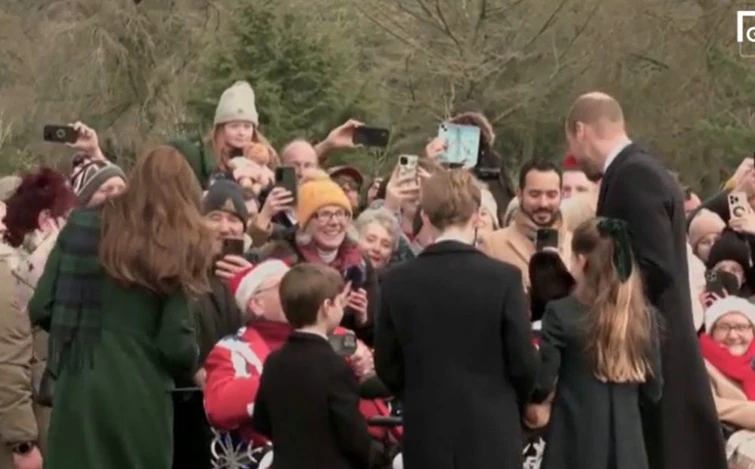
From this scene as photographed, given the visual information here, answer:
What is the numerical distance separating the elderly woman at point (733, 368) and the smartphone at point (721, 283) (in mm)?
578

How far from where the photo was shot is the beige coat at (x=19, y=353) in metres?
7.35

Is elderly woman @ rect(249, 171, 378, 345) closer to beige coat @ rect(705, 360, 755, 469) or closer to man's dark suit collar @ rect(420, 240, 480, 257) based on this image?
man's dark suit collar @ rect(420, 240, 480, 257)

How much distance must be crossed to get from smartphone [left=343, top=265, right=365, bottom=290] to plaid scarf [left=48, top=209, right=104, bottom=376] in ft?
5.68

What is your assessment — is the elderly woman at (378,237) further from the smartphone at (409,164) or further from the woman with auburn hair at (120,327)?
the woman with auburn hair at (120,327)

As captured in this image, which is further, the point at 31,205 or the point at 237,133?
the point at 237,133

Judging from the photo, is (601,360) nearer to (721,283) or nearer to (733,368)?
(733,368)

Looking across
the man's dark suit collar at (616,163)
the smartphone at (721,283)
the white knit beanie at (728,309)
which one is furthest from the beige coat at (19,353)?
the smartphone at (721,283)

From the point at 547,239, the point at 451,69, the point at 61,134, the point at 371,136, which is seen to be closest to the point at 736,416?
the point at 547,239

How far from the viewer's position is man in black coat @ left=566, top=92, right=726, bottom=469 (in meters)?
6.46

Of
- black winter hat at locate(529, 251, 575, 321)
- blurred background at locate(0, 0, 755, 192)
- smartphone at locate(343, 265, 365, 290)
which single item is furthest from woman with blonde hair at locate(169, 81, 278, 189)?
blurred background at locate(0, 0, 755, 192)

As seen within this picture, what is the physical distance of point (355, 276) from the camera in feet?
24.9

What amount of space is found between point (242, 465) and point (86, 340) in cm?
107

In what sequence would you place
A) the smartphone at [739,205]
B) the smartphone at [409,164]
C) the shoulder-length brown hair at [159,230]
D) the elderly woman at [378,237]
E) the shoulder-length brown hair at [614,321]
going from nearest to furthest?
the shoulder-length brown hair at [159,230] → the shoulder-length brown hair at [614,321] → the elderly woman at [378,237] → the smartphone at [409,164] → the smartphone at [739,205]

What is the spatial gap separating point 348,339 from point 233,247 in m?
1.05
